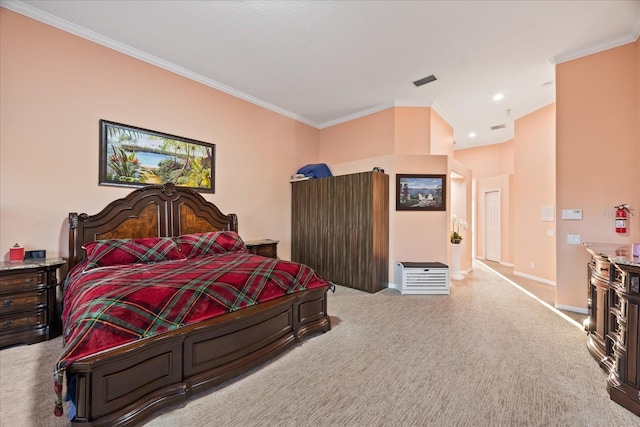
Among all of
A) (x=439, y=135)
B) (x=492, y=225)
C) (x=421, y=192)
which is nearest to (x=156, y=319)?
(x=421, y=192)

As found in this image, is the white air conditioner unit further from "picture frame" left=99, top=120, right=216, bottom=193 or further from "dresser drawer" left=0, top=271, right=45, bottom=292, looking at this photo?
"dresser drawer" left=0, top=271, right=45, bottom=292

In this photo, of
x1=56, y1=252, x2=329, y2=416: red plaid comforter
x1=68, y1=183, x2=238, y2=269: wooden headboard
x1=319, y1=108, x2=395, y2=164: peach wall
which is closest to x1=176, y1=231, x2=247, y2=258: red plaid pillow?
x1=68, y1=183, x2=238, y2=269: wooden headboard

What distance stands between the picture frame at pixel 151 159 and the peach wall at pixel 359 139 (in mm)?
Answer: 2589

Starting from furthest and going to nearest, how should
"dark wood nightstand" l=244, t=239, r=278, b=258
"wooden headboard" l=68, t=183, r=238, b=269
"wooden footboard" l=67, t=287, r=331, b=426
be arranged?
1. "dark wood nightstand" l=244, t=239, r=278, b=258
2. "wooden headboard" l=68, t=183, r=238, b=269
3. "wooden footboard" l=67, t=287, r=331, b=426

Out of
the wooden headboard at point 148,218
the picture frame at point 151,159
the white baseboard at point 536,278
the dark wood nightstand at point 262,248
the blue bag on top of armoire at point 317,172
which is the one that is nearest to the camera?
the wooden headboard at point 148,218

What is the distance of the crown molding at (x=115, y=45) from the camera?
2666 millimetres

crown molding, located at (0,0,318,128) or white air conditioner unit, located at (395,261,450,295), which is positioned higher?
crown molding, located at (0,0,318,128)

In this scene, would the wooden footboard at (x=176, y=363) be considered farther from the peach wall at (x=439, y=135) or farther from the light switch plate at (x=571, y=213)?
the peach wall at (x=439, y=135)

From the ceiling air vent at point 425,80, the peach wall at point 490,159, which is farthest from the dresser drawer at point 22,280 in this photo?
the peach wall at point 490,159

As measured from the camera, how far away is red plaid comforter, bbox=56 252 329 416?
5.02ft

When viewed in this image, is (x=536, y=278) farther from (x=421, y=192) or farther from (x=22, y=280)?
(x=22, y=280)

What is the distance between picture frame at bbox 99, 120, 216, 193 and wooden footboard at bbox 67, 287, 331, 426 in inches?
97.3

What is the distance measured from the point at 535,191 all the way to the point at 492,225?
2123 millimetres

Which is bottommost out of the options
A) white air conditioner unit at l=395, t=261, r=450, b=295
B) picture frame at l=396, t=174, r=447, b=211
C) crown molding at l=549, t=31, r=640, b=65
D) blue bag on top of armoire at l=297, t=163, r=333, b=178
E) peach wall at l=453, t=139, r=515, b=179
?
white air conditioner unit at l=395, t=261, r=450, b=295
